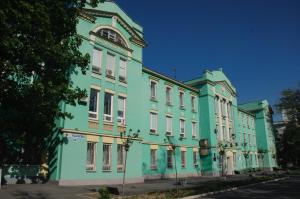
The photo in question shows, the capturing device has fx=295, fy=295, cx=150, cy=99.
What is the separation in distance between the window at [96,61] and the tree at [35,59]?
8274 millimetres

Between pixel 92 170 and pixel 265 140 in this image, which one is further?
pixel 265 140

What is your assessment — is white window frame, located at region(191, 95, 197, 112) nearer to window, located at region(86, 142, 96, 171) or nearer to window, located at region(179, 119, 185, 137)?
window, located at region(179, 119, 185, 137)

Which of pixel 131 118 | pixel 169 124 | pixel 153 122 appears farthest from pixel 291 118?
pixel 131 118

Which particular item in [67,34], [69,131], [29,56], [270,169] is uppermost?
[67,34]

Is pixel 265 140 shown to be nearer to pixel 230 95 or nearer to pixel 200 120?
pixel 230 95

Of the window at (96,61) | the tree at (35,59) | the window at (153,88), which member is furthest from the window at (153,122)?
the tree at (35,59)

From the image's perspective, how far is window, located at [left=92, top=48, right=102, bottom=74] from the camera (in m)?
24.2

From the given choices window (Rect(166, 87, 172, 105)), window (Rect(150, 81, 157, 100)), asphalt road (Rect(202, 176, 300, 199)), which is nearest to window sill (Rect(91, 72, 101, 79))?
window (Rect(150, 81, 157, 100))

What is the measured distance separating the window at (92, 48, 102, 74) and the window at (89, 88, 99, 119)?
1.74m

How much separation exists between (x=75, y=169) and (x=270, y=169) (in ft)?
149

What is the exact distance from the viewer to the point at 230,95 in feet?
152

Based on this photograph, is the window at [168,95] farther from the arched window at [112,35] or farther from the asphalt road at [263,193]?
the asphalt road at [263,193]

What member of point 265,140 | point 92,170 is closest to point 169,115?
point 92,170

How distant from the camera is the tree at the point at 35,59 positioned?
1200 centimetres
